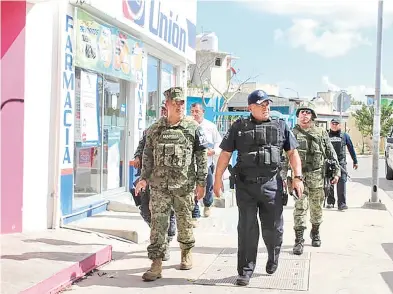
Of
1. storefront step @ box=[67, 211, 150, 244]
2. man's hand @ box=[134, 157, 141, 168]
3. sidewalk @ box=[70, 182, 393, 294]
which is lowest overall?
sidewalk @ box=[70, 182, 393, 294]

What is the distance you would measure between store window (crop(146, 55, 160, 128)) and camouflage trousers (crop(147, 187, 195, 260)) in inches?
208

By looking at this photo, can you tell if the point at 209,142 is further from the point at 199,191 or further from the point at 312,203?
the point at 199,191

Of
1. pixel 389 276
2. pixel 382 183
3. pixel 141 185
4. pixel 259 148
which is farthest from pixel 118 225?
pixel 382 183

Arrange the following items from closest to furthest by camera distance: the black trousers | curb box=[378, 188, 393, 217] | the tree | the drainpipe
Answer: the black trousers → the drainpipe → curb box=[378, 188, 393, 217] → the tree

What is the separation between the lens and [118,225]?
7.14 meters

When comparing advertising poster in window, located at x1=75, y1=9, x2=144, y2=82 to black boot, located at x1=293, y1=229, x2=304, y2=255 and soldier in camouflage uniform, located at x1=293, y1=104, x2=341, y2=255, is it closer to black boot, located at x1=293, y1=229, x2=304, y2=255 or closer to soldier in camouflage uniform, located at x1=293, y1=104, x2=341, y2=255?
soldier in camouflage uniform, located at x1=293, y1=104, x2=341, y2=255

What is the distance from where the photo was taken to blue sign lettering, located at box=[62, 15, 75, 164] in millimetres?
6688

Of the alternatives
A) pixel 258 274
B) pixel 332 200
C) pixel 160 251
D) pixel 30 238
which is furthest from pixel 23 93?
pixel 332 200

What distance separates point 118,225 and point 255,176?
112 inches

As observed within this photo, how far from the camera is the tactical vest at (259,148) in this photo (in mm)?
4918

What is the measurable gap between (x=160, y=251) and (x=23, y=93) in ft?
8.22

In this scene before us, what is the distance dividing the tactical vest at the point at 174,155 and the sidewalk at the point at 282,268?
0.99m

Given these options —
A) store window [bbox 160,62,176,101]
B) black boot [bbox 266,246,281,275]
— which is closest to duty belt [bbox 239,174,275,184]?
black boot [bbox 266,246,281,275]

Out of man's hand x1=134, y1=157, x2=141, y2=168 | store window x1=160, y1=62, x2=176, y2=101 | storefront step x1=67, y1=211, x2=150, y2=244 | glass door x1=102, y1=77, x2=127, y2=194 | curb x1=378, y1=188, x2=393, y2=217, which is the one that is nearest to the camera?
man's hand x1=134, y1=157, x2=141, y2=168
